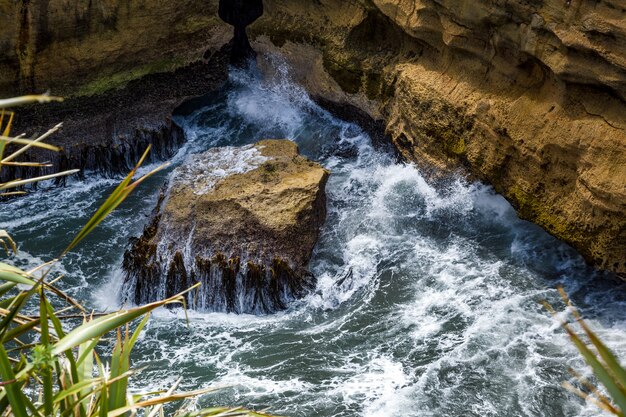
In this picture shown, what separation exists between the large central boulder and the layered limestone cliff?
7.10ft

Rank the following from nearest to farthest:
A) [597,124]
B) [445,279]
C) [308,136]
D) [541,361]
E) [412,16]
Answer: [541,361], [597,124], [445,279], [412,16], [308,136]

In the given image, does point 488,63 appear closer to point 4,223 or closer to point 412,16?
point 412,16

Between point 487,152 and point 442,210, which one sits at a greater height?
point 487,152

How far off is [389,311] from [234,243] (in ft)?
6.86

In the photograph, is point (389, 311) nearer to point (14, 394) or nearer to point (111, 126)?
point (111, 126)

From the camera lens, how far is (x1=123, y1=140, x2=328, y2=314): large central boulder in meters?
10.8

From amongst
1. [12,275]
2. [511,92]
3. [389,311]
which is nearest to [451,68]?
[511,92]

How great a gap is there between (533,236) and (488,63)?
228 cm

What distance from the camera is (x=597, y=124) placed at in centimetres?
987

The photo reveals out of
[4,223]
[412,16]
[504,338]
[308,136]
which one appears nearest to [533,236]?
[504,338]

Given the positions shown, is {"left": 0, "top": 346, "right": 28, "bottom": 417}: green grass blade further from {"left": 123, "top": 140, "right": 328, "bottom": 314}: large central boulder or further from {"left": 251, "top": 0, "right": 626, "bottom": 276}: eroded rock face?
{"left": 251, "top": 0, "right": 626, "bottom": 276}: eroded rock face

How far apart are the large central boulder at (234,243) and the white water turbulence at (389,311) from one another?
0.89 ft

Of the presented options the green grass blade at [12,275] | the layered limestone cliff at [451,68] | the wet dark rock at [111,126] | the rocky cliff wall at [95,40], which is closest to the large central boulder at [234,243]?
the layered limestone cliff at [451,68]

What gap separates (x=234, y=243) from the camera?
1098 cm
